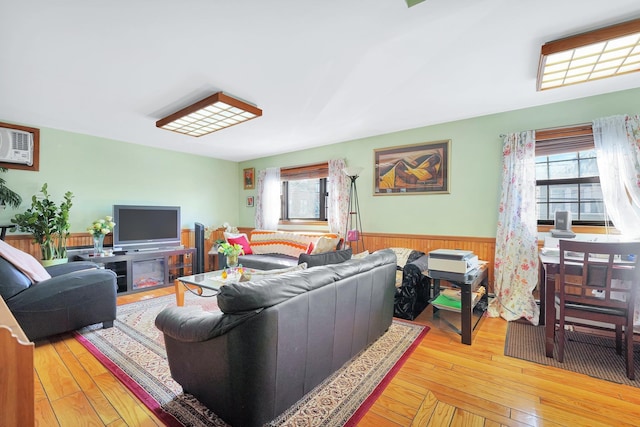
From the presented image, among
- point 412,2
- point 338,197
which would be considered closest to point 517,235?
point 338,197

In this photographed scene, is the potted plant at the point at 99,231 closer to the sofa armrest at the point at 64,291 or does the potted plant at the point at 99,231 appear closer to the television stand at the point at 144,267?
the television stand at the point at 144,267

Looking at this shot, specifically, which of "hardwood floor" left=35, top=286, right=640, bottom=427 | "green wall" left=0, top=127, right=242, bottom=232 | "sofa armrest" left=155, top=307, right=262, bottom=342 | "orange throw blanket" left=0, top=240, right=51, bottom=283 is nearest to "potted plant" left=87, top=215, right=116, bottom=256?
"green wall" left=0, top=127, right=242, bottom=232

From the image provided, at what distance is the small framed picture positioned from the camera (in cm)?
600

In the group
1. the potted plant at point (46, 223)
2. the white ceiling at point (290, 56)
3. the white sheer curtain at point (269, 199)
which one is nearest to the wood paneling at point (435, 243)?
the white ceiling at point (290, 56)

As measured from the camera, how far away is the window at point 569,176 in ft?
9.53

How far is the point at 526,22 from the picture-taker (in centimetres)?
176

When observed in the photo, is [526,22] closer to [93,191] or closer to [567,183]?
[567,183]

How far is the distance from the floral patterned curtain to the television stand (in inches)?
181

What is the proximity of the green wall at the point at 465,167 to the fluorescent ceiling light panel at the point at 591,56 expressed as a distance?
0.64 m

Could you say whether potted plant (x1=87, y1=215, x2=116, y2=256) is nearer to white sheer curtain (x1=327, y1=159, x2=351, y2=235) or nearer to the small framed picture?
the small framed picture

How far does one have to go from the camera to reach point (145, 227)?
452 centimetres

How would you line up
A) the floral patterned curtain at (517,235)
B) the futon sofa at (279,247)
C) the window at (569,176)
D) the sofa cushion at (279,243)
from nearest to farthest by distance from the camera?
the window at (569,176) < the floral patterned curtain at (517,235) < the futon sofa at (279,247) < the sofa cushion at (279,243)

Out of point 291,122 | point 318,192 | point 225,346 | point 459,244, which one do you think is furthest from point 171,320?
point 318,192

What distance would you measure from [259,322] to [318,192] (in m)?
3.90
